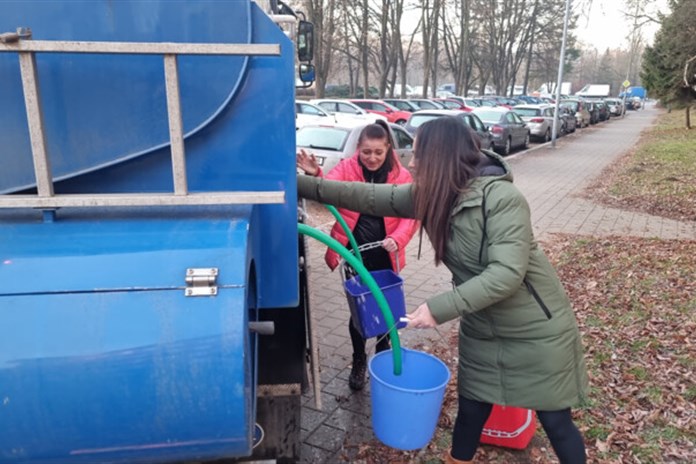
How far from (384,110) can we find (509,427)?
74.4ft

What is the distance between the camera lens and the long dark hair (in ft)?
7.27

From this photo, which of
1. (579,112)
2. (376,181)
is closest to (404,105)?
(579,112)

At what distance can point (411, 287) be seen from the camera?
19.4ft

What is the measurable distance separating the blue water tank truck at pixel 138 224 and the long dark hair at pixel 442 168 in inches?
23.9

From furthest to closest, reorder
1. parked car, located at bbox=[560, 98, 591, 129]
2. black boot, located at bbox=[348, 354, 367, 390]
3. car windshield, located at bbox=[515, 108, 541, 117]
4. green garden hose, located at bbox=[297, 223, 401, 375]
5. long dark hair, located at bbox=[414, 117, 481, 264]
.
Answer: parked car, located at bbox=[560, 98, 591, 129]
car windshield, located at bbox=[515, 108, 541, 117]
black boot, located at bbox=[348, 354, 367, 390]
green garden hose, located at bbox=[297, 223, 401, 375]
long dark hair, located at bbox=[414, 117, 481, 264]

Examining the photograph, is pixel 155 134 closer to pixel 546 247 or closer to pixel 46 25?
pixel 46 25

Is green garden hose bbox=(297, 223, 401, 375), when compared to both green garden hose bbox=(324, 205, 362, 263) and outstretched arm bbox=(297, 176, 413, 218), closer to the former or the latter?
outstretched arm bbox=(297, 176, 413, 218)

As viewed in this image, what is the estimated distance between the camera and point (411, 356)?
9.04 ft

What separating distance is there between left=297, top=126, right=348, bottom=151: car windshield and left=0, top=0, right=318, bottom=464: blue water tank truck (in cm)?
768

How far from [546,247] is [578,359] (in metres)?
5.30

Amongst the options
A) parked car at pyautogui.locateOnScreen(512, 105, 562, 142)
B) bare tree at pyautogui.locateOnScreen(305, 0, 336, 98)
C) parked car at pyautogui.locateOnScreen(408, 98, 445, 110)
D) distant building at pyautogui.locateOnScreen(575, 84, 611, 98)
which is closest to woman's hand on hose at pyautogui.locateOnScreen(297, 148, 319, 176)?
parked car at pyautogui.locateOnScreen(512, 105, 562, 142)

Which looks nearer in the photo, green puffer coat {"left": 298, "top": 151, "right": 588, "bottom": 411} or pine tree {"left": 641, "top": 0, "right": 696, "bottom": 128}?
green puffer coat {"left": 298, "top": 151, "right": 588, "bottom": 411}

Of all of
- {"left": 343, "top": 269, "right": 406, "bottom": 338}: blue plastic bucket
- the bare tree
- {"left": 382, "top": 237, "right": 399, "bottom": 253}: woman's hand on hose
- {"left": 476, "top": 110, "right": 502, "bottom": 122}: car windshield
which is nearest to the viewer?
{"left": 343, "top": 269, "right": 406, "bottom": 338}: blue plastic bucket

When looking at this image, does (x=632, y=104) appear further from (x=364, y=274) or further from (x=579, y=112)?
(x=364, y=274)
